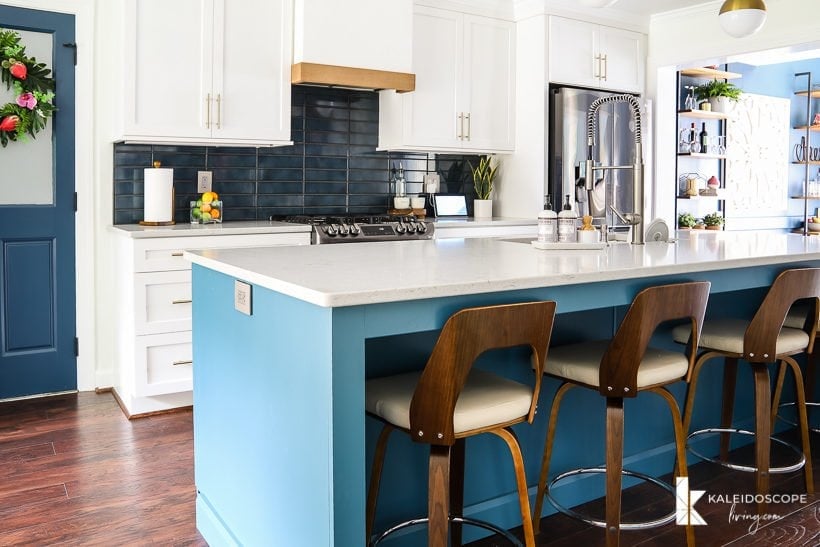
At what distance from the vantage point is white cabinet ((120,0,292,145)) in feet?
12.6

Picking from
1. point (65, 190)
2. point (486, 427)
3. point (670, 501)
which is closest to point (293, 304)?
point (486, 427)

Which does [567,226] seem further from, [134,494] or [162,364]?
[162,364]

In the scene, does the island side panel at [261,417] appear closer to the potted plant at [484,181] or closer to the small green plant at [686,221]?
the potted plant at [484,181]

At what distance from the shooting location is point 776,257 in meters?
2.65

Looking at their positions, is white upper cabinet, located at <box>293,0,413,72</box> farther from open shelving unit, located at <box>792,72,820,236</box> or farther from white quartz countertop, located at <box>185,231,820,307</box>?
open shelving unit, located at <box>792,72,820,236</box>

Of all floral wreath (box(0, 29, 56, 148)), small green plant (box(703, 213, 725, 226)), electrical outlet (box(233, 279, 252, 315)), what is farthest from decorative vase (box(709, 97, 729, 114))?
electrical outlet (box(233, 279, 252, 315))

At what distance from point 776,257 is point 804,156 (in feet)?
21.4

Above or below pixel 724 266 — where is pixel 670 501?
below

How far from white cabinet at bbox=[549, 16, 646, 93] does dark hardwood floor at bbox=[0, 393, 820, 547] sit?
2.93 metres

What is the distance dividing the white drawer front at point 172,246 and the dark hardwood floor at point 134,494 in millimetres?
789

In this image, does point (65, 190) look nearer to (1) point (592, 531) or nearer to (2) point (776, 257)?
(1) point (592, 531)

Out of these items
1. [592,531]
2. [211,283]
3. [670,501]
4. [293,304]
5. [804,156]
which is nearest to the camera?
[293,304]

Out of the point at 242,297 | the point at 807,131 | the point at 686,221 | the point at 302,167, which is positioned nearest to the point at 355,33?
the point at 302,167

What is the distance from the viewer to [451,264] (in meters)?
2.22
